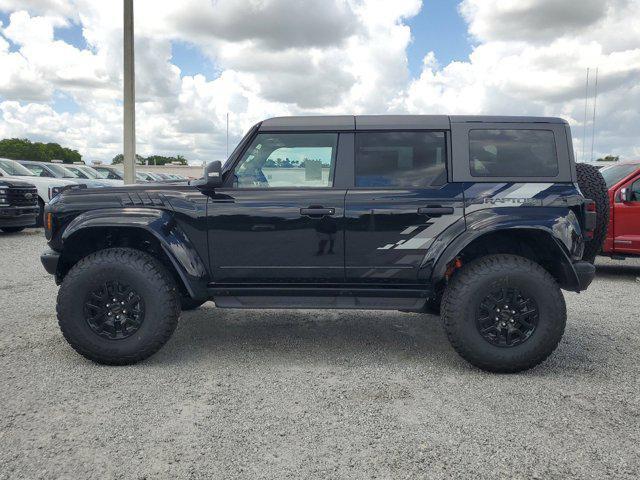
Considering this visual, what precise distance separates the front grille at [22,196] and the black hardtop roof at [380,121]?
370 inches

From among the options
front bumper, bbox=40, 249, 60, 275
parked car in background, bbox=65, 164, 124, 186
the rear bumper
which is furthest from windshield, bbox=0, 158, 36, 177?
the rear bumper

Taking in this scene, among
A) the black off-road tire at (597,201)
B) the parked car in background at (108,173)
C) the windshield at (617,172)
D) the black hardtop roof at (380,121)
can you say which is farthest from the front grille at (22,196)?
the windshield at (617,172)

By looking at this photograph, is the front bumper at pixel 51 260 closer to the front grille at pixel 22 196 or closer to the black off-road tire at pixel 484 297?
the black off-road tire at pixel 484 297

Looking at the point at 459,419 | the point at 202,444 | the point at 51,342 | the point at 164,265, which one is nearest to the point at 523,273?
the point at 459,419

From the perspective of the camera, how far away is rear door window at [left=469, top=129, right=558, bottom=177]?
12.2ft

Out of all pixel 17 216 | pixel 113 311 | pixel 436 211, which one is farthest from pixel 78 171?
pixel 436 211

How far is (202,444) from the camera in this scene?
2650 mm

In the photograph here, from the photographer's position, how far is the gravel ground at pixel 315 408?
2.48 metres

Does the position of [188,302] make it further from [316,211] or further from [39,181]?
[39,181]

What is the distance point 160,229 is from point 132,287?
0.44m

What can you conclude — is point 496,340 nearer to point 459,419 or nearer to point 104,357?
point 459,419

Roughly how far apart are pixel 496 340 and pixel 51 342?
11.4 ft

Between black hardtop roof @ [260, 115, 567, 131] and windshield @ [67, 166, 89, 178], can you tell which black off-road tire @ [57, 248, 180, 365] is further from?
windshield @ [67, 166, 89, 178]

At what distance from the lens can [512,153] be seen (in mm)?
3732
